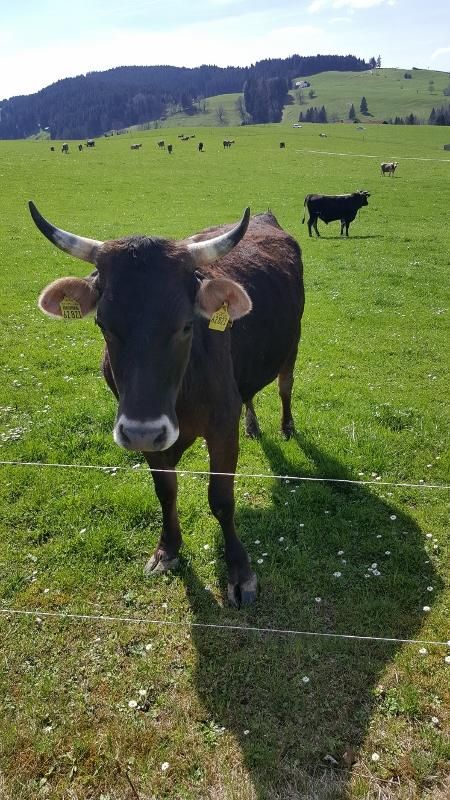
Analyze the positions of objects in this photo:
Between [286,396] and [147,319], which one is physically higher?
[147,319]

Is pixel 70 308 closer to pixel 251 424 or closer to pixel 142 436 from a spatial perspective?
pixel 142 436

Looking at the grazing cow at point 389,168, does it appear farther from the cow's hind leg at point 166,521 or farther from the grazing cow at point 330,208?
the cow's hind leg at point 166,521

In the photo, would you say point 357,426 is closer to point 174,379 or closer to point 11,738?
point 174,379

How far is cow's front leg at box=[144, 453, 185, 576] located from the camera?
5562mm

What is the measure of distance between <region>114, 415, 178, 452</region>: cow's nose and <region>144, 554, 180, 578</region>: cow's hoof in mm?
2274

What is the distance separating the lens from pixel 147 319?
3922 millimetres

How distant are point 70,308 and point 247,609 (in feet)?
9.96

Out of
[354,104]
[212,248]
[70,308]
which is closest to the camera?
[212,248]

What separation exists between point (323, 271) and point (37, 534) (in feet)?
47.4

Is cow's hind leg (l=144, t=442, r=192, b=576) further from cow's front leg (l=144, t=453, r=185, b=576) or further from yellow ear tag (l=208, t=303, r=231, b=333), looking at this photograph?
yellow ear tag (l=208, t=303, r=231, b=333)

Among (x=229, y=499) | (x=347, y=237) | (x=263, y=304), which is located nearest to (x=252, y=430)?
(x=263, y=304)

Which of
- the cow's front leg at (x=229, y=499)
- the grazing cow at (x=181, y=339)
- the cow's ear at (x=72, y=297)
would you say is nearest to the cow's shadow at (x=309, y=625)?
the cow's front leg at (x=229, y=499)

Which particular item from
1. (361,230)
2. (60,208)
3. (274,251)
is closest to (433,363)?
(274,251)

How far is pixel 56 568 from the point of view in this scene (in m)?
5.77
